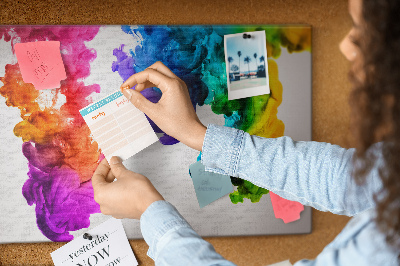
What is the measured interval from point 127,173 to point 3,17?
429 millimetres

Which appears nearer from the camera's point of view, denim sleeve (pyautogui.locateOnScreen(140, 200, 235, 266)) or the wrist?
denim sleeve (pyautogui.locateOnScreen(140, 200, 235, 266))

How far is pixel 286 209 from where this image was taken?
73 centimetres

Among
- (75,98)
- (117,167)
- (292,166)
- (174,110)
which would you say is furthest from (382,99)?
(75,98)

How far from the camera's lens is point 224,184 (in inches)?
28.0

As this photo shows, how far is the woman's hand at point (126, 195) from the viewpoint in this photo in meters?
0.48

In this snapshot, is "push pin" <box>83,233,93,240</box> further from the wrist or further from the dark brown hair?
the dark brown hair

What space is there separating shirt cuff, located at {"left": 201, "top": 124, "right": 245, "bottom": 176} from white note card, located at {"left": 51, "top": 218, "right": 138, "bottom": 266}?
0.30m

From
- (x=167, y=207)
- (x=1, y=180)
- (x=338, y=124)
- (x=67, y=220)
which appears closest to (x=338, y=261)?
(x=167, y=207)

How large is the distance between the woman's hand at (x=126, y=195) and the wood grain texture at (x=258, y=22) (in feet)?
0.73

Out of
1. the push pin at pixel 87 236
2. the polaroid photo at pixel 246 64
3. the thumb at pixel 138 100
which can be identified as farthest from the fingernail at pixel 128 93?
the push pin at pixel 87 236

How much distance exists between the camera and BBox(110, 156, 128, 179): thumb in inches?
22.7

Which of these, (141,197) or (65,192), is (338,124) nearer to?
(141,197)

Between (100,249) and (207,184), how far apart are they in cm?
27

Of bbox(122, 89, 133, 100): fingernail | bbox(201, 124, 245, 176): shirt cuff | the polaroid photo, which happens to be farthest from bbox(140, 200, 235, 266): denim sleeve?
the polaroid photo
